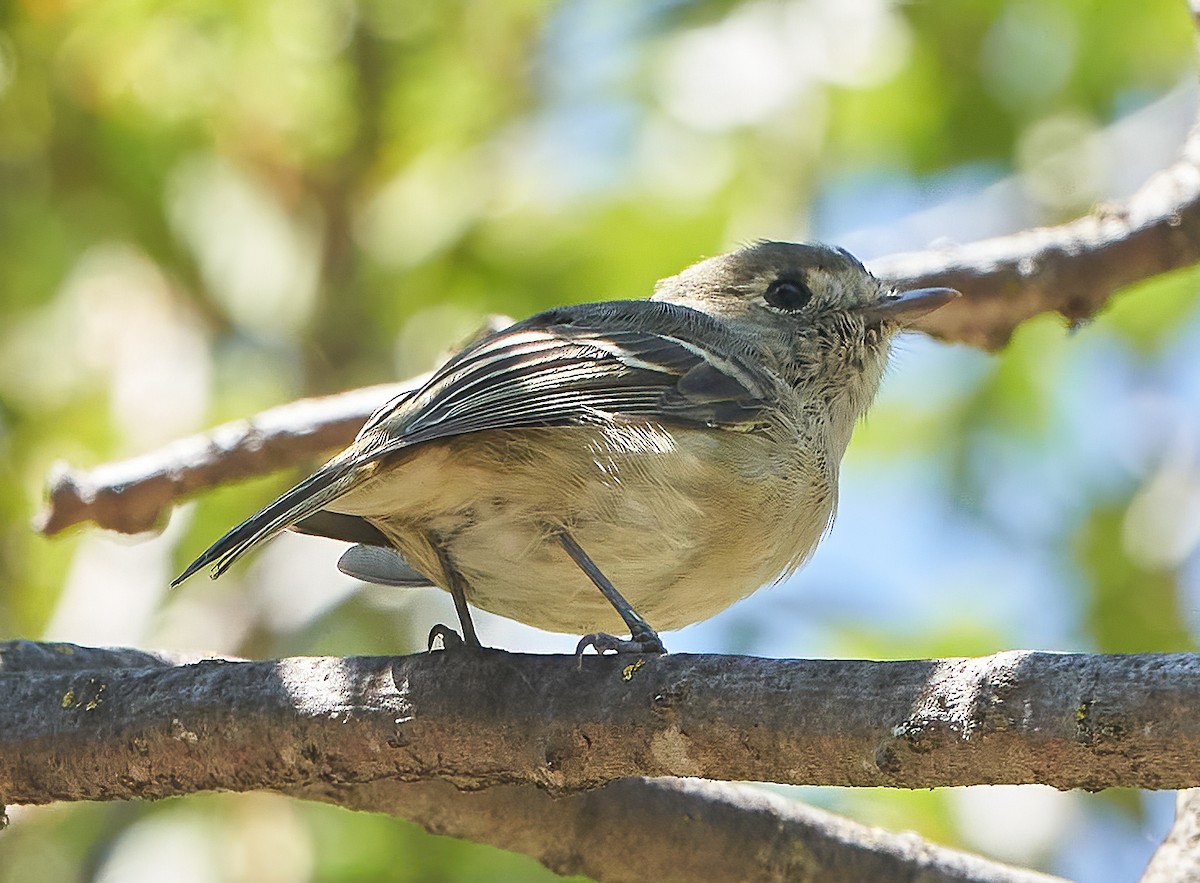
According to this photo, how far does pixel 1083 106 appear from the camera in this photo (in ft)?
18.2

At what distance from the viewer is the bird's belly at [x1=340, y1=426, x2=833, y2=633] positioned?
127 inches

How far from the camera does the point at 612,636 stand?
9.53ft

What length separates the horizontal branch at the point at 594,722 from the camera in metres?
2.00

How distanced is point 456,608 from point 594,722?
869 millimetres

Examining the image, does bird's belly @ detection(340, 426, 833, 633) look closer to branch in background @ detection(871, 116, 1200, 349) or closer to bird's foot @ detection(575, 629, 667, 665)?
bird's foot @ detection(575, 629, 667, 665)

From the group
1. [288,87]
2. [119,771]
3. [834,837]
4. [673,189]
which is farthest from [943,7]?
[119,771]

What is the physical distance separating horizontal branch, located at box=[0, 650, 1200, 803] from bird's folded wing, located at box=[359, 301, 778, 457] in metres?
0.58

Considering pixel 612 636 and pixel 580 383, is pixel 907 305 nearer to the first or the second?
pixel 580 383

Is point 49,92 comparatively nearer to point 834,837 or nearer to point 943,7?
point 943,7

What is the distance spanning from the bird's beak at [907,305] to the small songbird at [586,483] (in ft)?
1.63

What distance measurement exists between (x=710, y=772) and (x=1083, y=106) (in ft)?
13.4

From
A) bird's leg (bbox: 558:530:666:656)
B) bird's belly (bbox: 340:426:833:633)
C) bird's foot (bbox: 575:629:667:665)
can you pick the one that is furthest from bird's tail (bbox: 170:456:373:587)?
bird's foot (bbox: 575:629:667:665)

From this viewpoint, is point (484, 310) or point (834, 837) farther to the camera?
point (484, 310)

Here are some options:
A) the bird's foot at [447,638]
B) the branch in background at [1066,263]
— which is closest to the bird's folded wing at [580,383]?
the bird's foot at [447,638]
